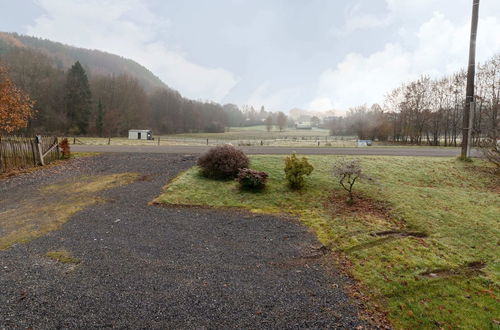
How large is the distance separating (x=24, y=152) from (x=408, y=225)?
60.9ft

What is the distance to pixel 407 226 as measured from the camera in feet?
25.2

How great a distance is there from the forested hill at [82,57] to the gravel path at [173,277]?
89.2 meters

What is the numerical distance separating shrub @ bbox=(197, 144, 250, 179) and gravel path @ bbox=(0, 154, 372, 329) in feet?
12.4

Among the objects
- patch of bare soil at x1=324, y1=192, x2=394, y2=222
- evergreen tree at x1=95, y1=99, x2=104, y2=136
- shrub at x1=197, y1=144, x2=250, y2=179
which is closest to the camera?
patch of bare soil at x1=324, y1=192, x2=394, y2=222

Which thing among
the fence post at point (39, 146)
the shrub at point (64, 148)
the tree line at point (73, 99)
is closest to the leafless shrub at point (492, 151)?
the fence post at point (39, 146)

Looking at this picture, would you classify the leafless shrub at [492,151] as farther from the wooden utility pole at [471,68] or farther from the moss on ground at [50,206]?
the moss on ground at [50,206]

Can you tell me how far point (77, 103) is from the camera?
178ft

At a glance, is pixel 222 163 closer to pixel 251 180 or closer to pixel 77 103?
pixel 251 180

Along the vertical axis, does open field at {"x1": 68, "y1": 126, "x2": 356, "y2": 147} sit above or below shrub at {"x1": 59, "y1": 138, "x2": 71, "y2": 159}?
above

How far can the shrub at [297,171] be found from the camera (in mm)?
10508

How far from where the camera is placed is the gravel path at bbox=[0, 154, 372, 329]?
3.78 metres

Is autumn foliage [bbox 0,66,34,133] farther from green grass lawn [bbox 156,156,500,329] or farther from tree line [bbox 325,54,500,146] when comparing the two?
tree line [bbox 325,54,500,146]

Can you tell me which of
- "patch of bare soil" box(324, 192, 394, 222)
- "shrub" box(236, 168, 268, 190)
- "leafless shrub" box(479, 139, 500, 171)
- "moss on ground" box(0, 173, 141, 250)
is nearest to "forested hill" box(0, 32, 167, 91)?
"moss on ground" box(0, 173, 141, 250)

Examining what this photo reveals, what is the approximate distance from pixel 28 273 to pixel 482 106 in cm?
4458
